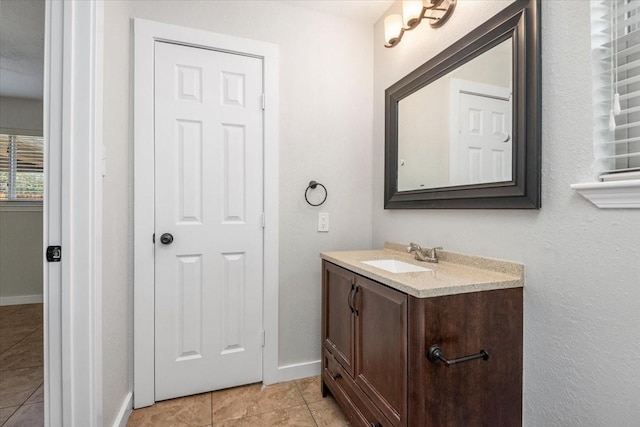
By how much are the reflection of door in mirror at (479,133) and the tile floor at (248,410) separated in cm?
141

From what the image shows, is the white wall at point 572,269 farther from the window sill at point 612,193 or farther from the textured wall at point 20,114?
the textured wall at point 20,114

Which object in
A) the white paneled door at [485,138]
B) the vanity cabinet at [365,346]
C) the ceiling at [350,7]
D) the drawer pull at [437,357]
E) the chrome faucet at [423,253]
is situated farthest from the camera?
the ceiling at [350,7]

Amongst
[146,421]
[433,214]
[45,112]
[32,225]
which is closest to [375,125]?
[433,214]

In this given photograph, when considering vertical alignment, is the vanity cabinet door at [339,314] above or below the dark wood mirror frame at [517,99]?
below

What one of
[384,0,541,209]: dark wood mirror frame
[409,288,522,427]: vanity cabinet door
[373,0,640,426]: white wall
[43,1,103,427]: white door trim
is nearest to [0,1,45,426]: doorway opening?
[43,1,103,427]: white door trim

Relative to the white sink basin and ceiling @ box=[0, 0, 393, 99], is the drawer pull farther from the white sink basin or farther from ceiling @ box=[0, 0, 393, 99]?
ceiling @ box=[0, 0, 393, 99]

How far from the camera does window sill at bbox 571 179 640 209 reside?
0.82 meters

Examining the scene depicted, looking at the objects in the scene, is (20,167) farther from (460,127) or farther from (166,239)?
(460,127)

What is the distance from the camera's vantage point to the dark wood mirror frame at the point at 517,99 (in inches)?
42.9

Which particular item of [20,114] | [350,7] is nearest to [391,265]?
[350,7]

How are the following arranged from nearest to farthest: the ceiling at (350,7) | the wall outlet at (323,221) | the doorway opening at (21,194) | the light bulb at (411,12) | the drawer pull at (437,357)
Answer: the drawer pull at (437,357) → the light bulb at (411,12) → the ceiling at (350,7) → the wall outlet at (323,221) → the doorway opening at (21,194)

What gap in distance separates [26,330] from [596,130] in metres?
4.10

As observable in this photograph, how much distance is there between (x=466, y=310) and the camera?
1.08 metres

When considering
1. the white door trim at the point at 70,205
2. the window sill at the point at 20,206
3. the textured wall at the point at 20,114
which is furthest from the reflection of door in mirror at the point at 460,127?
the textured wall at the point at 20,114
